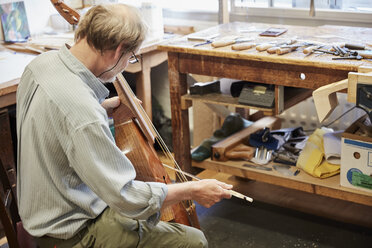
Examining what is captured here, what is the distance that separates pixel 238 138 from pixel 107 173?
4.98 ft

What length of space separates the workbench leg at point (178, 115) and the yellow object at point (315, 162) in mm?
597

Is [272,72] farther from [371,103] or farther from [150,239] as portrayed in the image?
[150,239]

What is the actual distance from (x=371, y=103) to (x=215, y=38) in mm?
970

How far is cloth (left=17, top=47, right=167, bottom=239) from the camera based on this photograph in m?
1.51

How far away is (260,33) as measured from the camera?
2791mm

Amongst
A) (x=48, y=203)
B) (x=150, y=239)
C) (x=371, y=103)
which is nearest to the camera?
(x=48, y=203)

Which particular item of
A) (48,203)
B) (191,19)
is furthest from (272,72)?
(191,19)

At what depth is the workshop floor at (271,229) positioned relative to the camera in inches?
103

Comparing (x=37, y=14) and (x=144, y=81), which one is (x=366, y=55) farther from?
(x=37, y=14)

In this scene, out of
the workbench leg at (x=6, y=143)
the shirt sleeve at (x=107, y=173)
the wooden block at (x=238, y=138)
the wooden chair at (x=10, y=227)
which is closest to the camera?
the shirt sleeve at (x=107, y=173)

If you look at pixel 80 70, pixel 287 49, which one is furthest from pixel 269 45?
pixel 80 70

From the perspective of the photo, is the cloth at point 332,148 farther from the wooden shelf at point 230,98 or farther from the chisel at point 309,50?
the chisel at point 309,50

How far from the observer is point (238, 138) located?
295 centimetres

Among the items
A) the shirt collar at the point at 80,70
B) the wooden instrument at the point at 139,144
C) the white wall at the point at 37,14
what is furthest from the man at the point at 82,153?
the white wall at the point at 37,14
